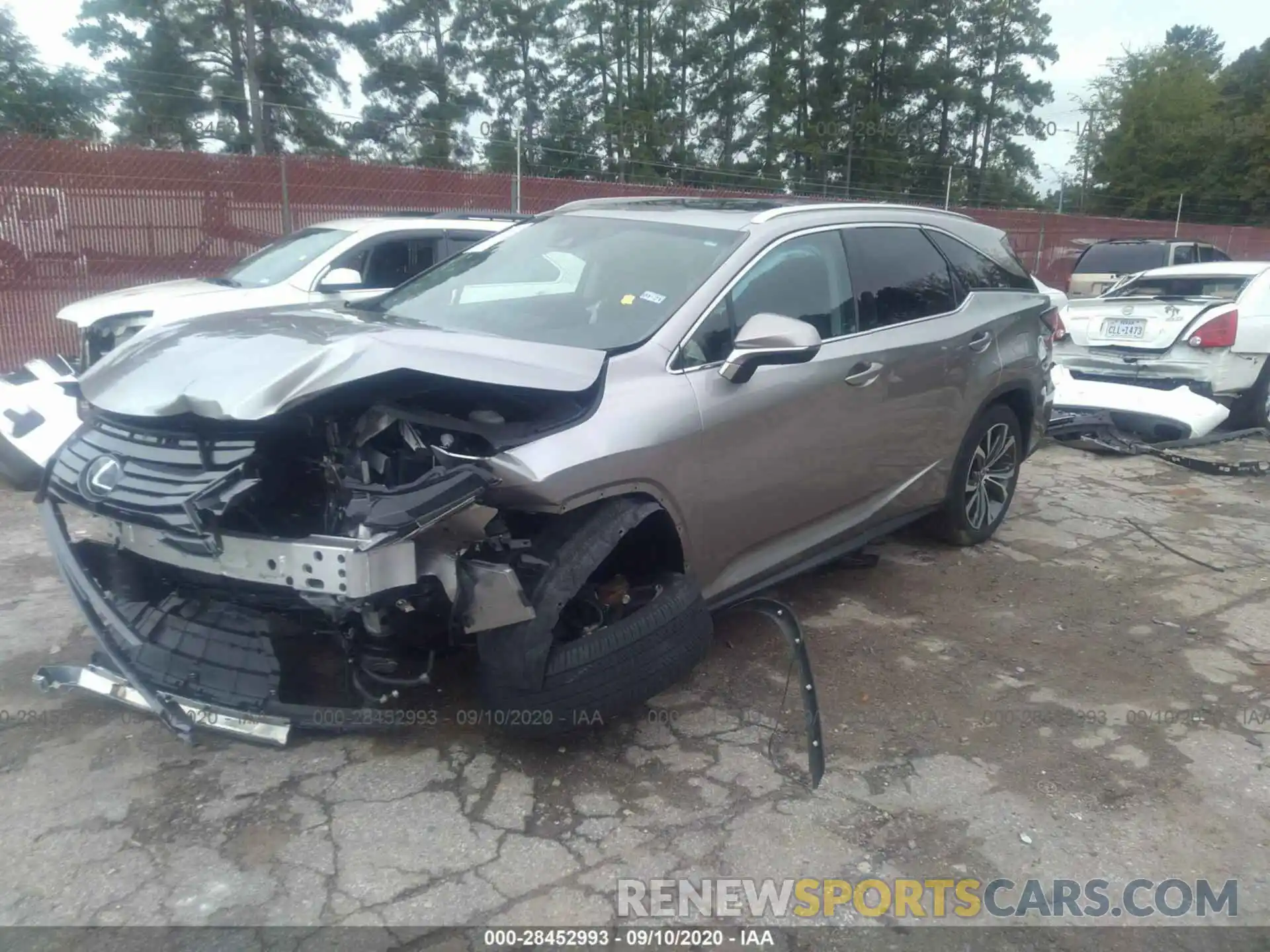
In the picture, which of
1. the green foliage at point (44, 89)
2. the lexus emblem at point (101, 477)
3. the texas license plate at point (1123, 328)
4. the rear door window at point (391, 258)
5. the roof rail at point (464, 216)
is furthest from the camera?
the green foliage at point (44, 89)

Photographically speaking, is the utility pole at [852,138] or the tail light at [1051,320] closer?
the tail light at [1051,320]

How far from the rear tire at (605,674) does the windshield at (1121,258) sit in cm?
1339

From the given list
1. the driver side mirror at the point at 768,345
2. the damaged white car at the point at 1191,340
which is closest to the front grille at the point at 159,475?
the driver side mirror at the point at 768,345

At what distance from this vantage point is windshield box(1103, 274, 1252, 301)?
348 inches

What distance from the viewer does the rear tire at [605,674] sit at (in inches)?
119

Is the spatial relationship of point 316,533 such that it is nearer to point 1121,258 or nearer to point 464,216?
point 464,216

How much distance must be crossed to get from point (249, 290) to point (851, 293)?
15.3ft

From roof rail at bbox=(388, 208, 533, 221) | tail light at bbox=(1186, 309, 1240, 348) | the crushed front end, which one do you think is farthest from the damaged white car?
the crushed front end

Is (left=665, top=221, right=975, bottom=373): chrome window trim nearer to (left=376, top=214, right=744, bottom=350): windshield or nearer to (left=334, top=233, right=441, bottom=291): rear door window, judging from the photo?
(left=376, top=214, right=744, bottom=350): windshield

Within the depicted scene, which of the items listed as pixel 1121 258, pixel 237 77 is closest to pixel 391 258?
pixel 1121 258

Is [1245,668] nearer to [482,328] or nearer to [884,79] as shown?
[482,328]

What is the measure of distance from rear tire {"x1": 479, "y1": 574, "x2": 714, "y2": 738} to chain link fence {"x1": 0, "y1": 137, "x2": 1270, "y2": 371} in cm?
855

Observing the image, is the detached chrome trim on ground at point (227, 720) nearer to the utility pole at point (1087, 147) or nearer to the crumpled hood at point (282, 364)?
the crumpled hood at point (282, 364)

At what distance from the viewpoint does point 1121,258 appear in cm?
1452
